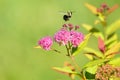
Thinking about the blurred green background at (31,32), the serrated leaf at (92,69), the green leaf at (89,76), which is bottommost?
the green leaf at (89,76)

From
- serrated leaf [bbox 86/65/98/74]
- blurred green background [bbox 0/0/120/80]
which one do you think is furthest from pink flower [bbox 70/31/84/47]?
blurred green background [bbox 0/0/120/80]

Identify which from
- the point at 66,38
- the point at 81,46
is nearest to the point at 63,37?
the point at 66,38

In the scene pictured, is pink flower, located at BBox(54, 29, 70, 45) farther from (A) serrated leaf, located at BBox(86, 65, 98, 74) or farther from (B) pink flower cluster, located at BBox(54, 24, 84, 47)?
(A) serrated leaf, located at BBox(86, 65, 98, 74)

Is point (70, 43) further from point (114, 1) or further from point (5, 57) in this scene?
point (114, 1)

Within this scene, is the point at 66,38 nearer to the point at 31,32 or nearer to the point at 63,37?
the point at 63,37

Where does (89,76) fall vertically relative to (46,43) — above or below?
below

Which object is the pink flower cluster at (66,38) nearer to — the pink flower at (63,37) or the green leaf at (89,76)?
the pink flower at (63,37)

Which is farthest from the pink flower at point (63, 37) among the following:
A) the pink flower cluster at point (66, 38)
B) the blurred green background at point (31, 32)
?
the blurred green background at point (31, 32)

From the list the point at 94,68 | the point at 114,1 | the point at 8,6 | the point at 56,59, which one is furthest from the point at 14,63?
the point at 94,68
